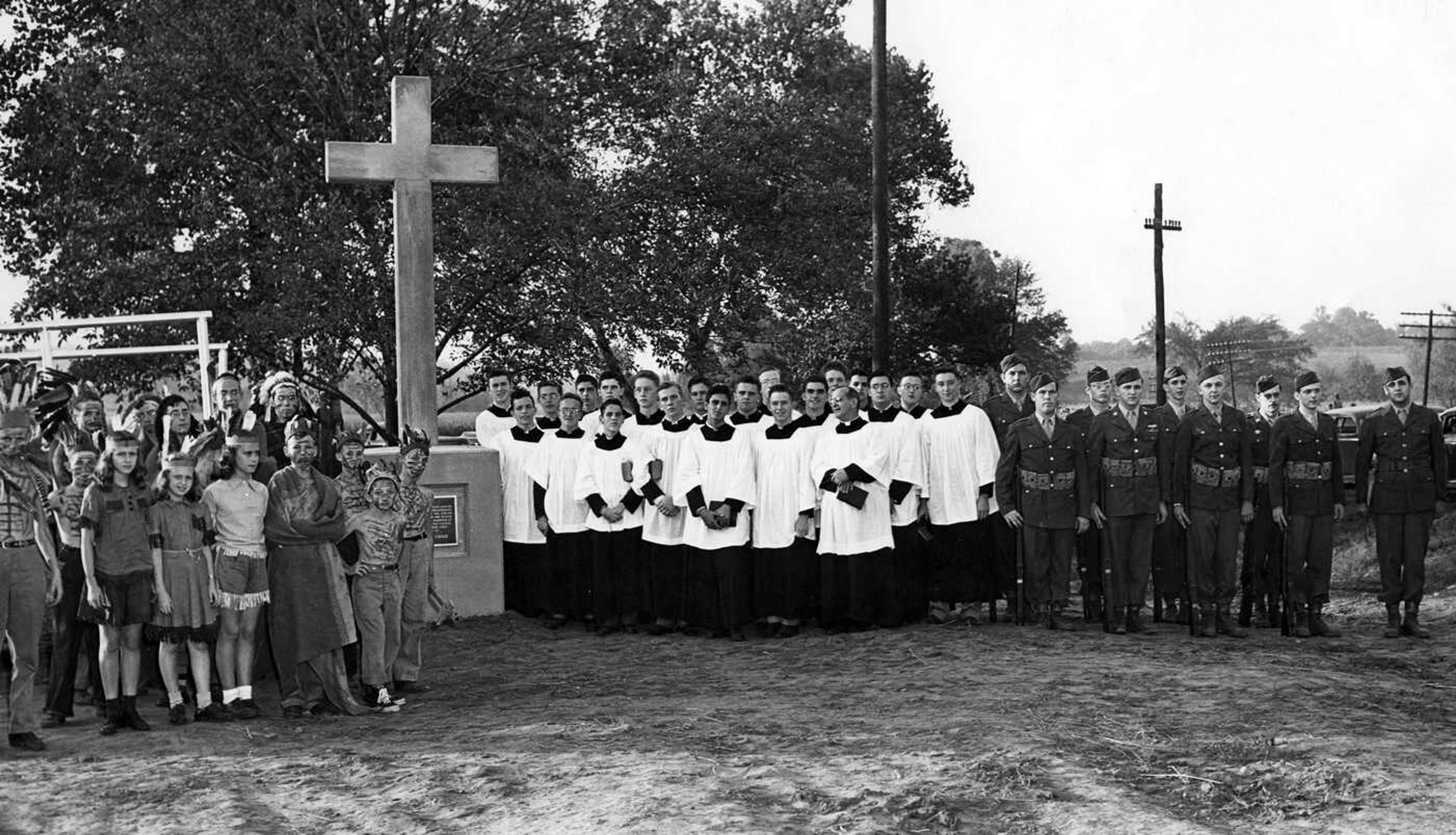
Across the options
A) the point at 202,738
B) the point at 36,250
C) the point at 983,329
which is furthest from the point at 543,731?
the point at 983,329

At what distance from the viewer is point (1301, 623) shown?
34.3 feet

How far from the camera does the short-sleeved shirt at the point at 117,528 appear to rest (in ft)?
24.3

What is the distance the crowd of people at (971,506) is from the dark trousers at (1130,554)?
0.01 meters

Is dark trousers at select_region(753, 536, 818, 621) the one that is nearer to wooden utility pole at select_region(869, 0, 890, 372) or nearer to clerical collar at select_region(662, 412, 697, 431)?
clerical collar at select_region(662, 412, 697, 431)

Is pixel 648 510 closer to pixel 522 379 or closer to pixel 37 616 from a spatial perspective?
pixel 37 616

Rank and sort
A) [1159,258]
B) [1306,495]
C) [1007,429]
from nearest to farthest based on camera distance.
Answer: [1306,495] → [1007,429] → [1159,258]

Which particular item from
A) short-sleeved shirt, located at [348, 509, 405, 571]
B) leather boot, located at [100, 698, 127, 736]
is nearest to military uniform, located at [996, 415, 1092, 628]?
short-sleeved shirt, located at [348, 509, 405, 571]

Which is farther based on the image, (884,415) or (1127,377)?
Answer: (884,415)

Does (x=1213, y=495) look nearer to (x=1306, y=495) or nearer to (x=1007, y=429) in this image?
(x=1306, y=495)

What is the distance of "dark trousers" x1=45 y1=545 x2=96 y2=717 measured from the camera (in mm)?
7781

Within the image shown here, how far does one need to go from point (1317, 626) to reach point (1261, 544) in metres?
0.67

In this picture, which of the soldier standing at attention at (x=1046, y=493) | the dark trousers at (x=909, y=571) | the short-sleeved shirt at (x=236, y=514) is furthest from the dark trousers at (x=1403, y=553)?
the short-sleeved shirt at (x=236, y=514)

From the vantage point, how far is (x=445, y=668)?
9.45m

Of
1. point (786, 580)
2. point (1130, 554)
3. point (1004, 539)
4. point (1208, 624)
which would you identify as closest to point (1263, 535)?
point (1208, 624)
